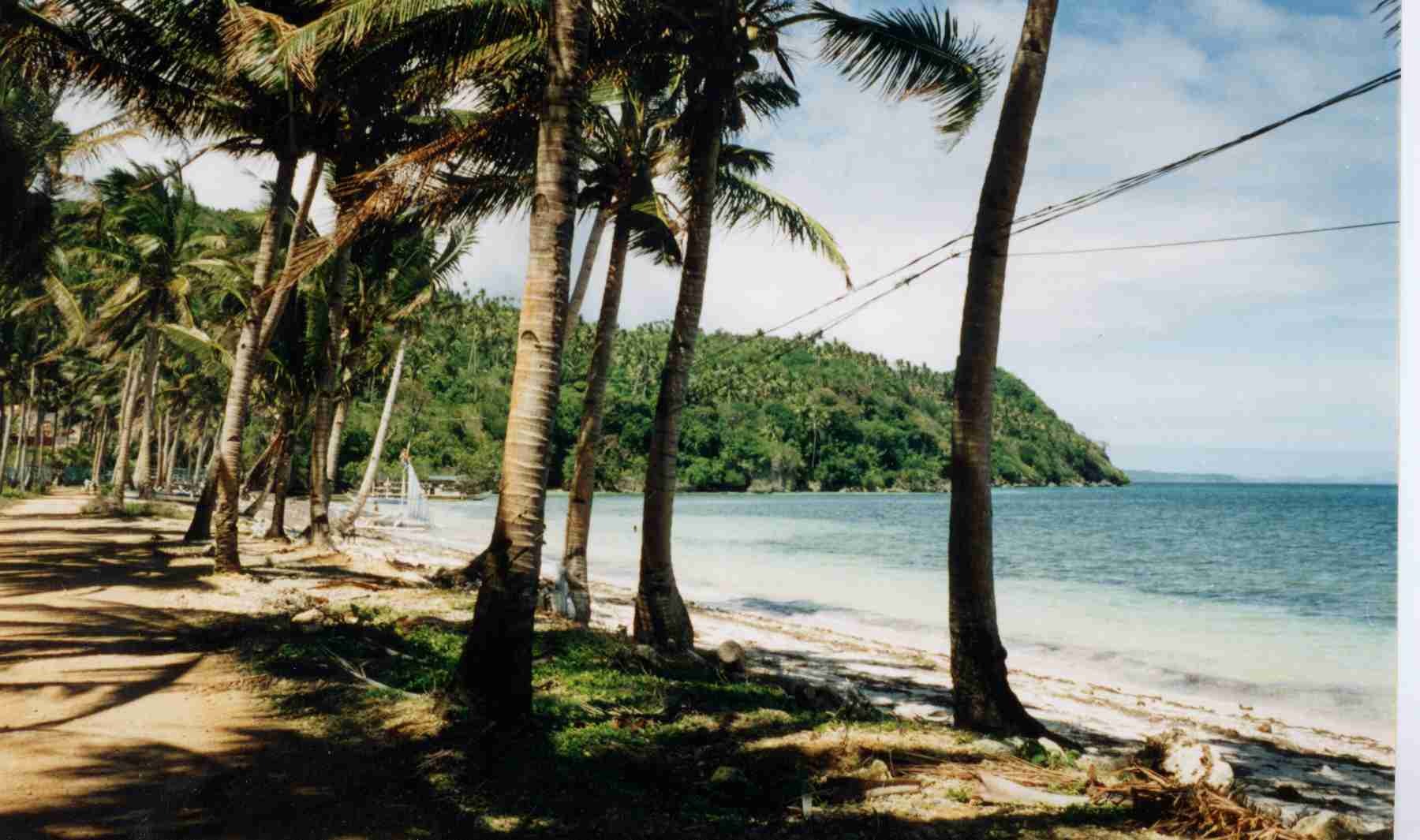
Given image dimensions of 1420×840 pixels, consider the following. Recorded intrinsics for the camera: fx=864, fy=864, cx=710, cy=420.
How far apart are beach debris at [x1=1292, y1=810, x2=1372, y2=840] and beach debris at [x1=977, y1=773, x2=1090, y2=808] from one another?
0.79 m

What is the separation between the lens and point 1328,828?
10.4 ft

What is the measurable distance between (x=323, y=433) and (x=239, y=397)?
11.4ft

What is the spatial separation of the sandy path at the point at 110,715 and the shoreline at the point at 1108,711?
409cm

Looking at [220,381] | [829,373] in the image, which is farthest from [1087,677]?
[829,373]

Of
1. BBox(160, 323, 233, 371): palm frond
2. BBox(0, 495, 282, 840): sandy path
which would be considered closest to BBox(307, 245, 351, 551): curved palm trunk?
BBox(160, 323, 233, 371): palm frond

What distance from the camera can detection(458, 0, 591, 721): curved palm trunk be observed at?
4.41m

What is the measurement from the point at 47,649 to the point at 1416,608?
7346mm

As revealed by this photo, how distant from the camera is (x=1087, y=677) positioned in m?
11.3

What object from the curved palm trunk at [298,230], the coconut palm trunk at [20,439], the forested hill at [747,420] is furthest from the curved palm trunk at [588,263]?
the forested hill at [747,420]

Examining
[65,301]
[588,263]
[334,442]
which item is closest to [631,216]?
[588,263]

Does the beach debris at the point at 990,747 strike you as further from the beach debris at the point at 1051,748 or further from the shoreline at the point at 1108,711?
the shoreline at the point at 1108,711

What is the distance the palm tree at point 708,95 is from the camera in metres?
7.16

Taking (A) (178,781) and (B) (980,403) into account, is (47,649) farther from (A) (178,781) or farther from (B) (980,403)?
(B) (980,403)

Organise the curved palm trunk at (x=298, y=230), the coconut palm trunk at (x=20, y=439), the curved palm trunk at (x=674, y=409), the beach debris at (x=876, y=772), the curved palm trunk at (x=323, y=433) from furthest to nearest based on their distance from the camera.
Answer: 1. the coconut palm trunk at (x=20, y=439)
2. the curved palm trunk at (x=323, y=433)
3. the curved palm trunk at (x=298, y=230)
4. the curved palm trunk at (x=674, y=409)
5. the beach debris at (x=876, y=772)
